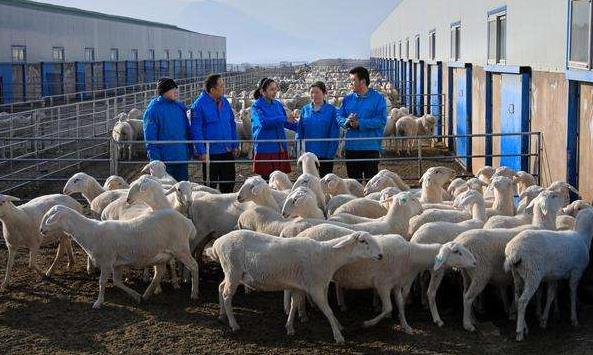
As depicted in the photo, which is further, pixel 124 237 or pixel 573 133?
pixel 573 133

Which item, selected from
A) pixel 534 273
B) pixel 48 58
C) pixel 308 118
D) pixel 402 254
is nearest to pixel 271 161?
pixel 308 118

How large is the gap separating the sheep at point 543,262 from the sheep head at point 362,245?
1138 millimetres

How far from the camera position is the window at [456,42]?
2053 centimetres

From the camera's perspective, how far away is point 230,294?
725 centimetres

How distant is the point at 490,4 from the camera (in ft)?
51.8

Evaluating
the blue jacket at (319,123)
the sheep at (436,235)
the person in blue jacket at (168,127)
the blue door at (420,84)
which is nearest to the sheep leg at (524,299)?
the sheep at (436,235)

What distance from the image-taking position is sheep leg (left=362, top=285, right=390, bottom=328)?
7211 millimetres

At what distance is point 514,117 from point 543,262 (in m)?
6.23

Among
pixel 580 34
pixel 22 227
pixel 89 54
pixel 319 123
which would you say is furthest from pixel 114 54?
pixel 580 34

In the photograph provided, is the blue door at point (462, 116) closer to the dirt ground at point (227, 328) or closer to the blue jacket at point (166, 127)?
the blue jacket at point (166, 127)

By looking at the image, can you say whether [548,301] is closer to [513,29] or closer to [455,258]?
[455,258]

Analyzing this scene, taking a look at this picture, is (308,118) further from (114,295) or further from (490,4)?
(490,4)

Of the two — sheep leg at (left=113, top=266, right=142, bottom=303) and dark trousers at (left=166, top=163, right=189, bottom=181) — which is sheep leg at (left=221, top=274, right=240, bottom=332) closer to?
sheep leg at (left=113, top=266, right=142, bottom=303)

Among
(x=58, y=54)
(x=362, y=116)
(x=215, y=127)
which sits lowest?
(x=215, y=127)
